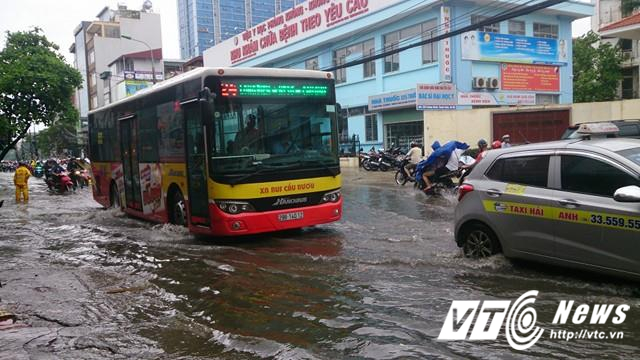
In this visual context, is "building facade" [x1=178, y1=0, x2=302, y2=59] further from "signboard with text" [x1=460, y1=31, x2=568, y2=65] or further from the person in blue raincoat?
the person in blue raincoat

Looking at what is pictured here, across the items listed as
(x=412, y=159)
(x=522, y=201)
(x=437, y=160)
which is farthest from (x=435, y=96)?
(x=522, y=201)

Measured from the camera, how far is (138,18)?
8369 centimetres

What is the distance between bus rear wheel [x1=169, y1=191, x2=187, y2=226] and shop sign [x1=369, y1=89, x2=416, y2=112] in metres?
19.1

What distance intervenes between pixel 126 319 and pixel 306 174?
4.32m

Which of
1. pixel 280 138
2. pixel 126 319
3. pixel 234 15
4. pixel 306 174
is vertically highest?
pixel 234 15

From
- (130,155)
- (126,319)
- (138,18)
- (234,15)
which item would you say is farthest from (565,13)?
(138,18)

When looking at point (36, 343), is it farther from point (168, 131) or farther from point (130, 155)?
point (130, 155)

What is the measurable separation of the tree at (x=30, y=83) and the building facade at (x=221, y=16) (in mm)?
23040

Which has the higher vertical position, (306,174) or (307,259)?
(306,174)

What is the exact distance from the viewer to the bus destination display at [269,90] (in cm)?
Result: 892

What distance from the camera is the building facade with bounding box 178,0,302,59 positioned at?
186 feet

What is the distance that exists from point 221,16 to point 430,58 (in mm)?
Answer: 34160

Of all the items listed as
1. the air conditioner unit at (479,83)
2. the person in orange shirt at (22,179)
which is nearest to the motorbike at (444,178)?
the air conditioner unit at (479,83)

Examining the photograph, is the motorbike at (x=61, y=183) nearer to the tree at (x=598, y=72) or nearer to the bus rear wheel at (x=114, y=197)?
the bus rear wheel at (x=114, y=197)
